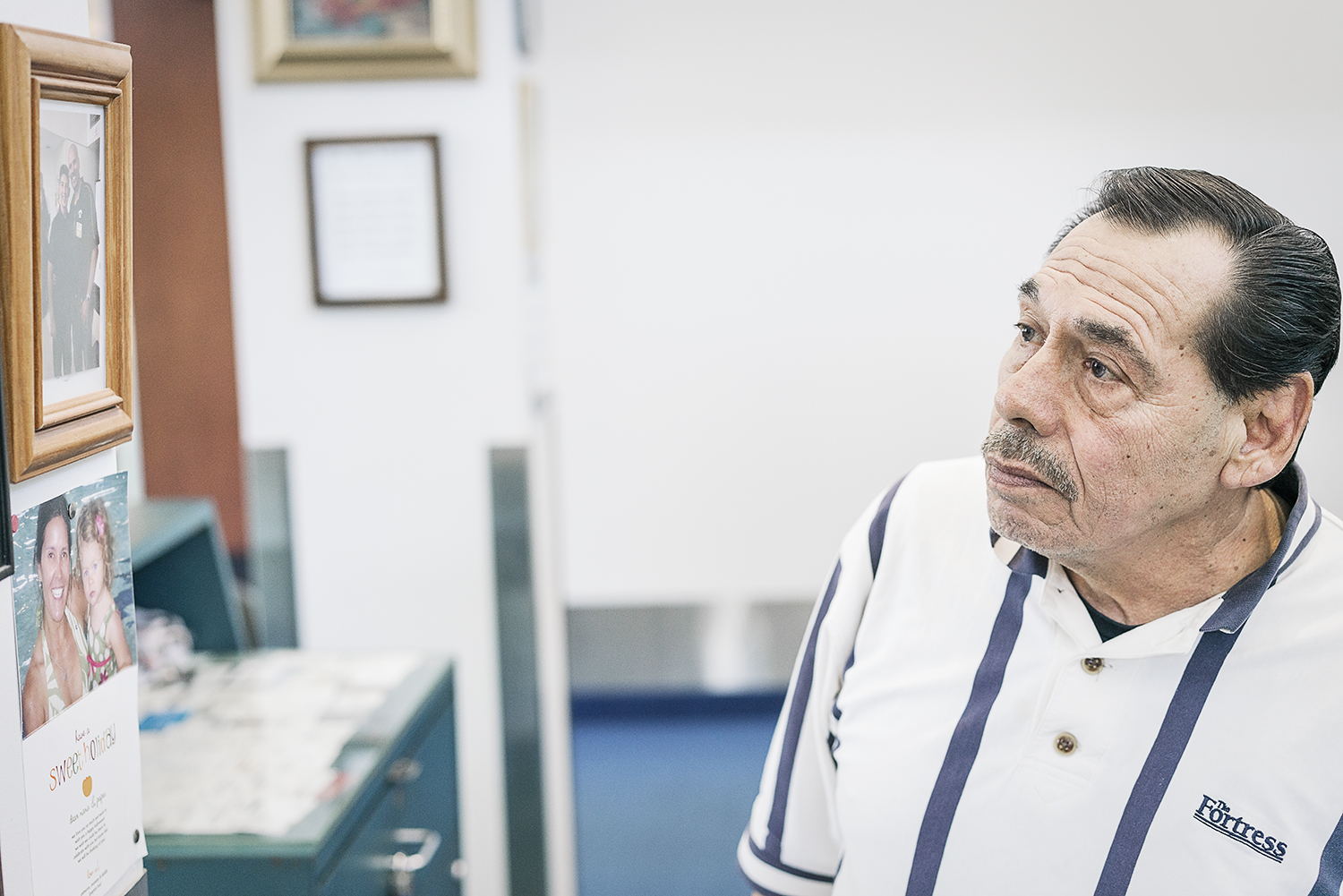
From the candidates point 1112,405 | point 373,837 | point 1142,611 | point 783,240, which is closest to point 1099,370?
point 1112,405

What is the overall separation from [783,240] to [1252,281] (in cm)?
243

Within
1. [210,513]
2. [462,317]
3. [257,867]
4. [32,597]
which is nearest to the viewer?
[32,597]

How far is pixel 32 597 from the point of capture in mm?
751

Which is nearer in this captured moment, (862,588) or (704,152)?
(862,588)

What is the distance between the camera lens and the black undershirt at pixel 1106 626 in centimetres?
108

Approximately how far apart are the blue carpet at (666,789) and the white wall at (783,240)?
49 cm

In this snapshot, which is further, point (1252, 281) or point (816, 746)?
point (816, 746)

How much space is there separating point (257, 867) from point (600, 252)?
228 centimetres

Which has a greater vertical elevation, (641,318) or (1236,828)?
(641,318)

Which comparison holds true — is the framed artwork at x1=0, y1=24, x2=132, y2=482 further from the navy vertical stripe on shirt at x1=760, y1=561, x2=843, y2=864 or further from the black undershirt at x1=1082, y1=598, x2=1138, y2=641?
the black undershirt at x1=1082, y1=598, x2=1138, y2=641

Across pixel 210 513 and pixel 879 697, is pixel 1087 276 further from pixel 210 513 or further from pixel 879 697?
pixel 210 513

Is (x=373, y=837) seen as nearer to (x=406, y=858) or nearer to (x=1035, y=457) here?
(x=406, y=858)

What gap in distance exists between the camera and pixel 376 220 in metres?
2.21

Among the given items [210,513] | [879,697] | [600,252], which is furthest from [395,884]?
[600,252]
